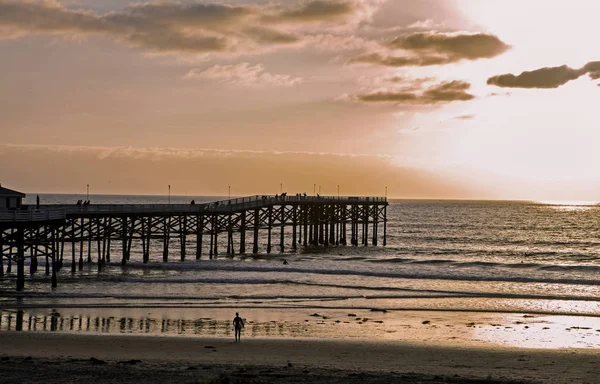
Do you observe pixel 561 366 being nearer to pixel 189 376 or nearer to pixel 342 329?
pixel 342 329

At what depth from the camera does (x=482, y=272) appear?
59094mm

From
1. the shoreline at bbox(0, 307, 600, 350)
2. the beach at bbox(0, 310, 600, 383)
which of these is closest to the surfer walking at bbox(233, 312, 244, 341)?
the beach at bbox(0, 310, 600, 383)

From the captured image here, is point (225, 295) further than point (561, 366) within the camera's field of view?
Yes

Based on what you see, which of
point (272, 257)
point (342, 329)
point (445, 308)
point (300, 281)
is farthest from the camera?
point (272, 257)

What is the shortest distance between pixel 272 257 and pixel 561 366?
45.9m

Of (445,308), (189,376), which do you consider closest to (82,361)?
(189,376)

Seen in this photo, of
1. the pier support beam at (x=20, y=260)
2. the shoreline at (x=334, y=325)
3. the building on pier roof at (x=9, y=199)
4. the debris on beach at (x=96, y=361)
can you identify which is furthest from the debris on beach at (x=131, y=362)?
the building on pier roof at (x=9, y=199)

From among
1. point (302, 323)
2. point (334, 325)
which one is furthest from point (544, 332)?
point (302, 323)

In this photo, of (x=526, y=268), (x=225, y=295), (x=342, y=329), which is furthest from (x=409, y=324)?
(x=526, y=268)

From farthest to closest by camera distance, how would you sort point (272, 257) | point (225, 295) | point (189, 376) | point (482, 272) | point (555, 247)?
point (555, 247), point (272, 257), point (482, 272), point (225, 295), point (189, 376)

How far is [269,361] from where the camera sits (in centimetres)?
2414

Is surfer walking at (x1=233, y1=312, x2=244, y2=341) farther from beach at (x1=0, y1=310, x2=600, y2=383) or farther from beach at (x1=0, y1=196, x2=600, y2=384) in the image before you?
beach at (x1=0, y1=196, x2=600, y2=384)

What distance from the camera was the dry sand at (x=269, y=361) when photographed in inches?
841

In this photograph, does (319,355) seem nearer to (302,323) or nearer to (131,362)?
(131,362)
